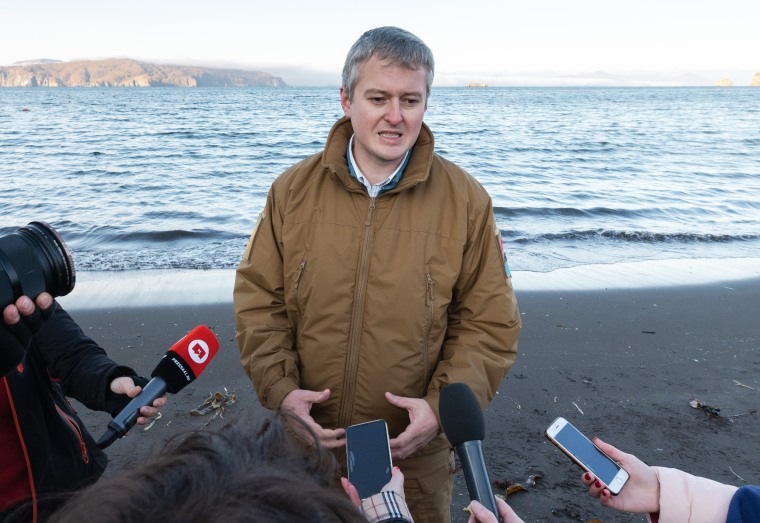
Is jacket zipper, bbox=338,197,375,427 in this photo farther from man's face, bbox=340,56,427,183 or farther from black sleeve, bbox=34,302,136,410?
black sleeve, bbox=34,302,136,410

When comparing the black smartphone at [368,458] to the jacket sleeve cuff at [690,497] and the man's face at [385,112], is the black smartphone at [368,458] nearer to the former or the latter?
the jacket sleeve cuff at [690,497]

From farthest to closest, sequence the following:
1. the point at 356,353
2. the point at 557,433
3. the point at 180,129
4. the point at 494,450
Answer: the point at 180,129
the point at 494,450
the point at 356,353
the point at 557,433

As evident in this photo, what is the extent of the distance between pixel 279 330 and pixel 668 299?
238 inches

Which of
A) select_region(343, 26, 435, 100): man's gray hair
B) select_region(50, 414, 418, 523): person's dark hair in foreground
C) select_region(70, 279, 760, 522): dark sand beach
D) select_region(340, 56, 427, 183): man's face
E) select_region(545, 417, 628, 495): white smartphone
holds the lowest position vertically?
select_region(70, 279, 760, 522): dark sand beach

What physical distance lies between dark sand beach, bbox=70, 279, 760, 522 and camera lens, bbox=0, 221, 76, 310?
1472 mm

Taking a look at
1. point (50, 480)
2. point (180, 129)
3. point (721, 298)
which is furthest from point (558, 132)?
point (50, 480)

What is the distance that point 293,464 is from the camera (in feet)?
3.14

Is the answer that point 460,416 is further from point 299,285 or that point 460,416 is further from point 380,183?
point 380,183

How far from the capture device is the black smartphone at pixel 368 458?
156 centimetres

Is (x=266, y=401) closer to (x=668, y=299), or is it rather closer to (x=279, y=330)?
(x=279, y=330)

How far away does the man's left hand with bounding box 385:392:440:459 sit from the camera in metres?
2.33

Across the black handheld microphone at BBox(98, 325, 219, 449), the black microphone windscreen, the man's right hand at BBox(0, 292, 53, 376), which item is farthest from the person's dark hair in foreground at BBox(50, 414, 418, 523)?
the black handheld microphone at BBox(98, 325, 219, 449)

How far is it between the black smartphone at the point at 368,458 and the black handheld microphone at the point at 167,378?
813 mm

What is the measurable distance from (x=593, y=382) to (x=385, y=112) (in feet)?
11.5
